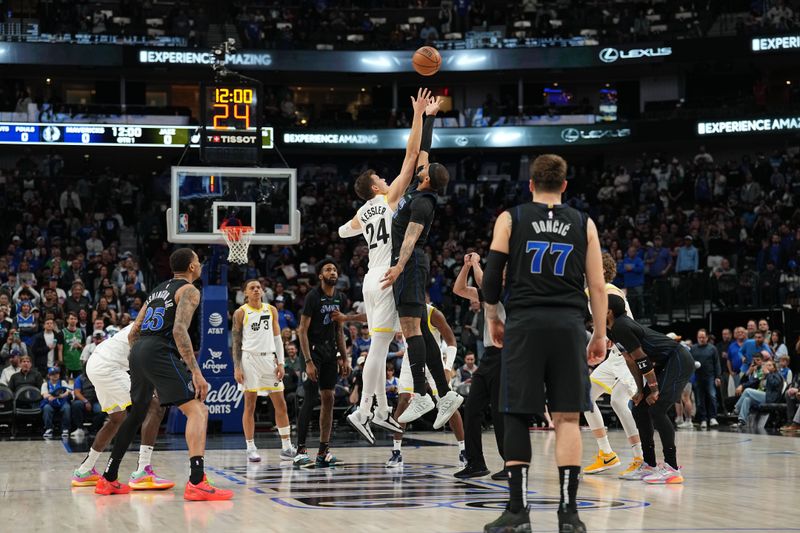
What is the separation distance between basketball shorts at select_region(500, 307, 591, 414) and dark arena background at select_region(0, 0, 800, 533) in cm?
10

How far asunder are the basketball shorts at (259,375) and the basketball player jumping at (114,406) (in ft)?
8.20

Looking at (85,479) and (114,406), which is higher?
(114,406)

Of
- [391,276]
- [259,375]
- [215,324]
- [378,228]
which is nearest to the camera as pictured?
[391,276]

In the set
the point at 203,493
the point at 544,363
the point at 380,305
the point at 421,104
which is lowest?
the point at 203,493

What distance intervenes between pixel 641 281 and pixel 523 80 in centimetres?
1629

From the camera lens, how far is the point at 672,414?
20.7 metres

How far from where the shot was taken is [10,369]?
59.6 ft

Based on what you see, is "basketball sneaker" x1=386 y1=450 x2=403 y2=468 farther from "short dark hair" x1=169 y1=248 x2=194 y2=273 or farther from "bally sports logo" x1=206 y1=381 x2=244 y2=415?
"bally sports logo" x1=206 y1=381 x2=244 y2=415

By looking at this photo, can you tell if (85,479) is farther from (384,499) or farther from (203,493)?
(384,499)

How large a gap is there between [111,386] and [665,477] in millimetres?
5355

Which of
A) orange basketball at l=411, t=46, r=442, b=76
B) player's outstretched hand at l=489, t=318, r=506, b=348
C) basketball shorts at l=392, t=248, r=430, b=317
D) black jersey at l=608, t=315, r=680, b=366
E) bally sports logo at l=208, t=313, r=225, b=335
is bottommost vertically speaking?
bally sports logo at l=208, t=313, r=225, b=335

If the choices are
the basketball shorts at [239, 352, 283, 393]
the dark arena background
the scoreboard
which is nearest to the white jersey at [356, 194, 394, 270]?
the dark arena background

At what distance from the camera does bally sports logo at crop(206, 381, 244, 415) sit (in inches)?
685

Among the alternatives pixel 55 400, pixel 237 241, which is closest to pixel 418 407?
pixel 237 241
